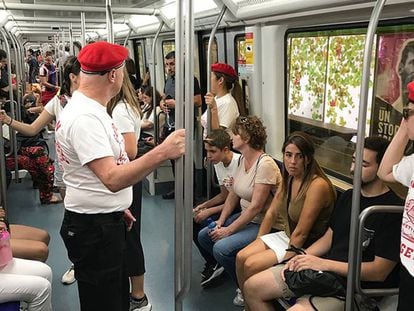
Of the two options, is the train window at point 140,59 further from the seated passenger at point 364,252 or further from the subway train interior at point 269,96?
the seated passenger at point 364,252

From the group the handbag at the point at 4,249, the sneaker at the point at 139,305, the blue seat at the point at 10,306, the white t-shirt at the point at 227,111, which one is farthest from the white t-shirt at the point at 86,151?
the white t-shirt at the point at 227,111

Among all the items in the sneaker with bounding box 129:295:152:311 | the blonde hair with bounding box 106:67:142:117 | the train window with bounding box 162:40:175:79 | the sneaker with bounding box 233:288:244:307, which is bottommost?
the sneaker with bounding box 233:288:244:307

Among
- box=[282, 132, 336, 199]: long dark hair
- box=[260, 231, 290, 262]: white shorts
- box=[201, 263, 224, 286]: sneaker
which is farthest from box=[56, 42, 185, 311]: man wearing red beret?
box=[201, 263, 224, 286]: sneaker

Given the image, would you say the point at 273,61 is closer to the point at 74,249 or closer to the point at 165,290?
the point at 165,290

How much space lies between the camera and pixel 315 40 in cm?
360

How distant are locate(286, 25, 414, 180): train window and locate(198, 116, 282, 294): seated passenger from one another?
1.77ft

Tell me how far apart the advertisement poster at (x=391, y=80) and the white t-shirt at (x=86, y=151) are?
1658 mm

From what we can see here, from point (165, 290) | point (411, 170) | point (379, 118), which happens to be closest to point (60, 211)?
point (165, 290)

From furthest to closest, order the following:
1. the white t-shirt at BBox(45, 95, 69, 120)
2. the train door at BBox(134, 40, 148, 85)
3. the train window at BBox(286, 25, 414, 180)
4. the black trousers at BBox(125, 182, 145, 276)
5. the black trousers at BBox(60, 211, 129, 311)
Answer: the train door at BBox(134, 40, 148, 85), the white t-shirt at BBox(45, 95, 69, 120), the black trousers at BBox(125, 182, 145, 276), the train window at BBox(286, 25, 414, 180), the black trousers at BBox(60, 211, 129, 311)

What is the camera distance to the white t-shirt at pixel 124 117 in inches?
105

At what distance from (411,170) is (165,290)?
222 cm

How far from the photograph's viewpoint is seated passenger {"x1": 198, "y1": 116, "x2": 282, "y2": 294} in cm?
327

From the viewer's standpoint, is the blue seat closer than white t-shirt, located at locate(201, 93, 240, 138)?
Yes

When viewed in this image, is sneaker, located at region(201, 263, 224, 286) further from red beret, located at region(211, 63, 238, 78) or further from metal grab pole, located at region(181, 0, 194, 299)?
metal grab pole, located at region(181, 0, 194, 299)
